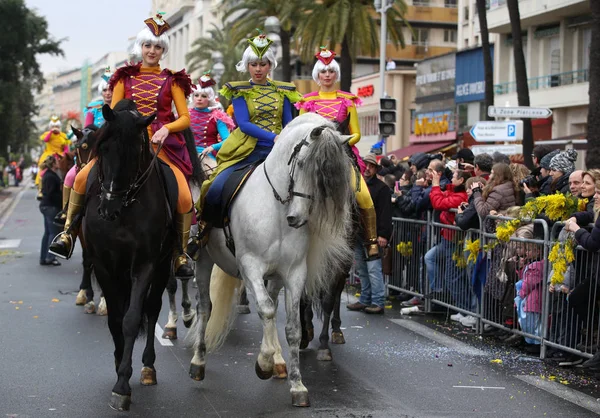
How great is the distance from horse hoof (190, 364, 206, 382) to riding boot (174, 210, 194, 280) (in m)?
0.83

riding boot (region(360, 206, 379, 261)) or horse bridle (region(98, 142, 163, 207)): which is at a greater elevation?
horse bridle (region(98, 142, 163, 207))

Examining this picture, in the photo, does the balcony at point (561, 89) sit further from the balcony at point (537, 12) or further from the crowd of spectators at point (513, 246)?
the crowd of spectators at point (513, 246)

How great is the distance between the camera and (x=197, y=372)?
8.38 metres

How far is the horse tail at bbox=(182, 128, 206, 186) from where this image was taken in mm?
9031

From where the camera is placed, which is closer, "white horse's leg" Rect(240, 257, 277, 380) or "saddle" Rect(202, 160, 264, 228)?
"white horse's leg" Rect(240, 257, 277, 380)

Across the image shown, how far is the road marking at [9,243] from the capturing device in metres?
23.2

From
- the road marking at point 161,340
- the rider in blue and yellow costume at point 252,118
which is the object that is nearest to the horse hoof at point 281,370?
the rider in blue and yellow costume at point 252,118

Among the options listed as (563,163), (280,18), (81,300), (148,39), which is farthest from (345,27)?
(148,39)

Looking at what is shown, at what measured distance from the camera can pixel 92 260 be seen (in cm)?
789

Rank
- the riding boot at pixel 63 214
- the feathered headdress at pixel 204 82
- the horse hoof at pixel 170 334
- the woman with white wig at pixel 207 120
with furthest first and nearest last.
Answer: the feathered headdress at pixel 204 82 < the woman with white wig at pixel 207 120 < the horse hoof at pixel 170 334 < the riding boot at pixel 63 214

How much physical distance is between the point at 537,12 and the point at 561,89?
12.1 ft

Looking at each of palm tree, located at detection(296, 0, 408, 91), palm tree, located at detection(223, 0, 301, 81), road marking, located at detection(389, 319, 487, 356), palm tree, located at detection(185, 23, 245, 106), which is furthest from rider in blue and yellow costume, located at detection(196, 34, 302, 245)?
palm tree, located at detection(185, 23, 245, 106)

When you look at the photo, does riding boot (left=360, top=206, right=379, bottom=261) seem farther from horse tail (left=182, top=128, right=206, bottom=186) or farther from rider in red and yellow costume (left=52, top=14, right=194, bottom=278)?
rider in red and yellow costume (left=52, top=14, right=194, bottom=278)

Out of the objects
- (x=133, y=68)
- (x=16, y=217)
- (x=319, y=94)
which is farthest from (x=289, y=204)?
(x=16, y=217)
